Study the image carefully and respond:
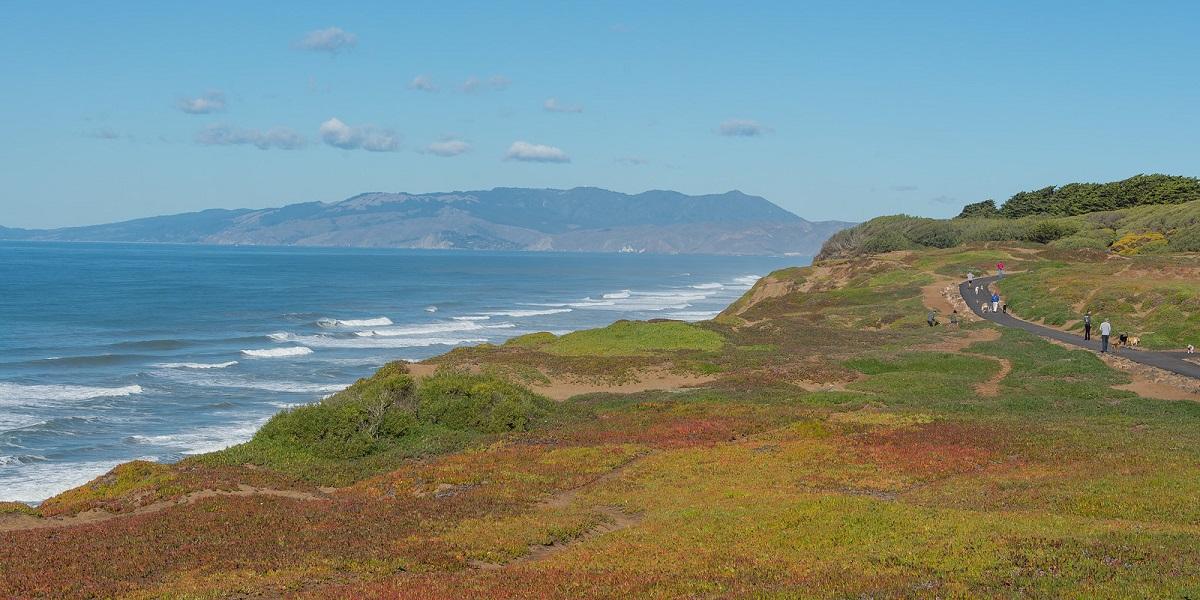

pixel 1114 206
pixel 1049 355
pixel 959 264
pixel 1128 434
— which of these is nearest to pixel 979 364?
pixel 1049 355

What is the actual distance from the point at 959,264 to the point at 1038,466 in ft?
218

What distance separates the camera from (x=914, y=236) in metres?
121

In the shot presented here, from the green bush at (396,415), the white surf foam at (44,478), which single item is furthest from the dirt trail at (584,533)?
the white surf foam at (44,478)

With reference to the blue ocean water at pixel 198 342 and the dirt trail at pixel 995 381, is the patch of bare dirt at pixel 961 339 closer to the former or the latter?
the dirt trail at pixel 995 381

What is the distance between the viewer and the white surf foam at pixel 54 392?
53406 mm

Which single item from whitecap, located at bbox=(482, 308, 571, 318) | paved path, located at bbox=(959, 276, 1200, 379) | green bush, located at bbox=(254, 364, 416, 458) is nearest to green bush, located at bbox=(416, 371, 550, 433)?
green bush, located at bbox=(254, 364, 416, 458)

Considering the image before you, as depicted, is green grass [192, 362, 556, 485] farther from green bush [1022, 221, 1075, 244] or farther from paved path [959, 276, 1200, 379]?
green bush [1022, 221, 1075, 244]

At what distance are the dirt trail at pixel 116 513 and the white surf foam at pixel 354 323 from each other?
77.1 metres

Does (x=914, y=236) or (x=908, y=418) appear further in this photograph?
(x=914, y=236)

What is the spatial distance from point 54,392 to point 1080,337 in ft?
179

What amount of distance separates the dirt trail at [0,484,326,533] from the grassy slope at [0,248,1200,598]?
457 mm

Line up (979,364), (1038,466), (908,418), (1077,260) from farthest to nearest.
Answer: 1. (1077,260)
2. (979,364)
3. (908,418)
4. (1038,466)

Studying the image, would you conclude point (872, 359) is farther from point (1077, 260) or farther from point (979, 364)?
point (1077, 260)

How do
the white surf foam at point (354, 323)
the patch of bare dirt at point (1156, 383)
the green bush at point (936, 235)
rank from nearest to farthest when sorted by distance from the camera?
the patch of bare dirt at point (1156, 383) < the white surf foam at point (354, 323) < the green bush at point (936, 235)
